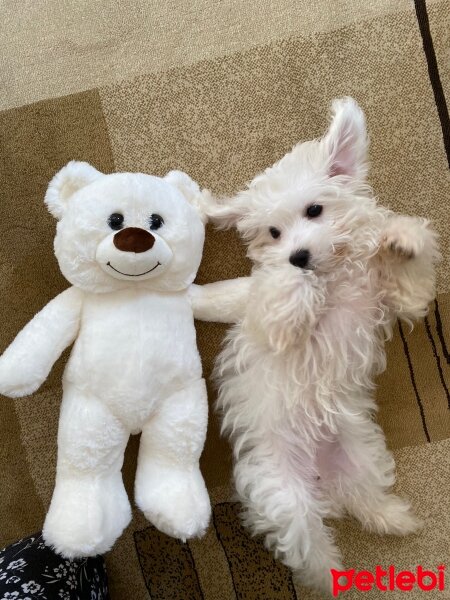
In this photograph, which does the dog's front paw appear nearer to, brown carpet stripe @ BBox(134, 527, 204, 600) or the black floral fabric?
brown carpet stripe @ BBox(134, 527, 204, 600)

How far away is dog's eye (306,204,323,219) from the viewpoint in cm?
105

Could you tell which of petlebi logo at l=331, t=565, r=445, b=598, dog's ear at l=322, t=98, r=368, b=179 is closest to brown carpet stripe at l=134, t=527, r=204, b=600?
petlebi logo at l=331, t=565, r=445, b=598

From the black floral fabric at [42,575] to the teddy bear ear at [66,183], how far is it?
75 cm

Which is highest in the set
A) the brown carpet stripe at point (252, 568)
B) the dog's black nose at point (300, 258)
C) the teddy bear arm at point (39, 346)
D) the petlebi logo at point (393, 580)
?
the dog's black nose at point (300, 258)

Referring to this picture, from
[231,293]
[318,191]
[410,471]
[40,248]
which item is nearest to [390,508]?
[410,471]

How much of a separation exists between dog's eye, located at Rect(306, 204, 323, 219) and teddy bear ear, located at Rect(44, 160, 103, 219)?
1.53 feet

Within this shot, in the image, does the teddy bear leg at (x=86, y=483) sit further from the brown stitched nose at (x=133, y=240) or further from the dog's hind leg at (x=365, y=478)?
the dog's hind leg at (x=365, y=478)

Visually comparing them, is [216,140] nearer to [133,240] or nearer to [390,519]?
[133,240]

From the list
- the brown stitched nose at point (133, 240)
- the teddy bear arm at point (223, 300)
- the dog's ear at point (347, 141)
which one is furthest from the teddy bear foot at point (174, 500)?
the dog's ear at point (347, 141)

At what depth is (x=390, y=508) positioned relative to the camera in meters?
1.25

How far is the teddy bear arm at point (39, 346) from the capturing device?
1077 millimetres

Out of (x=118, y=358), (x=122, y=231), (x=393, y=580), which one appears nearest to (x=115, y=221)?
(x=122, y=231)

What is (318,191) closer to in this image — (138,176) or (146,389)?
(138,176)

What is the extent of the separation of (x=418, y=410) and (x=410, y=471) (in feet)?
0.51
